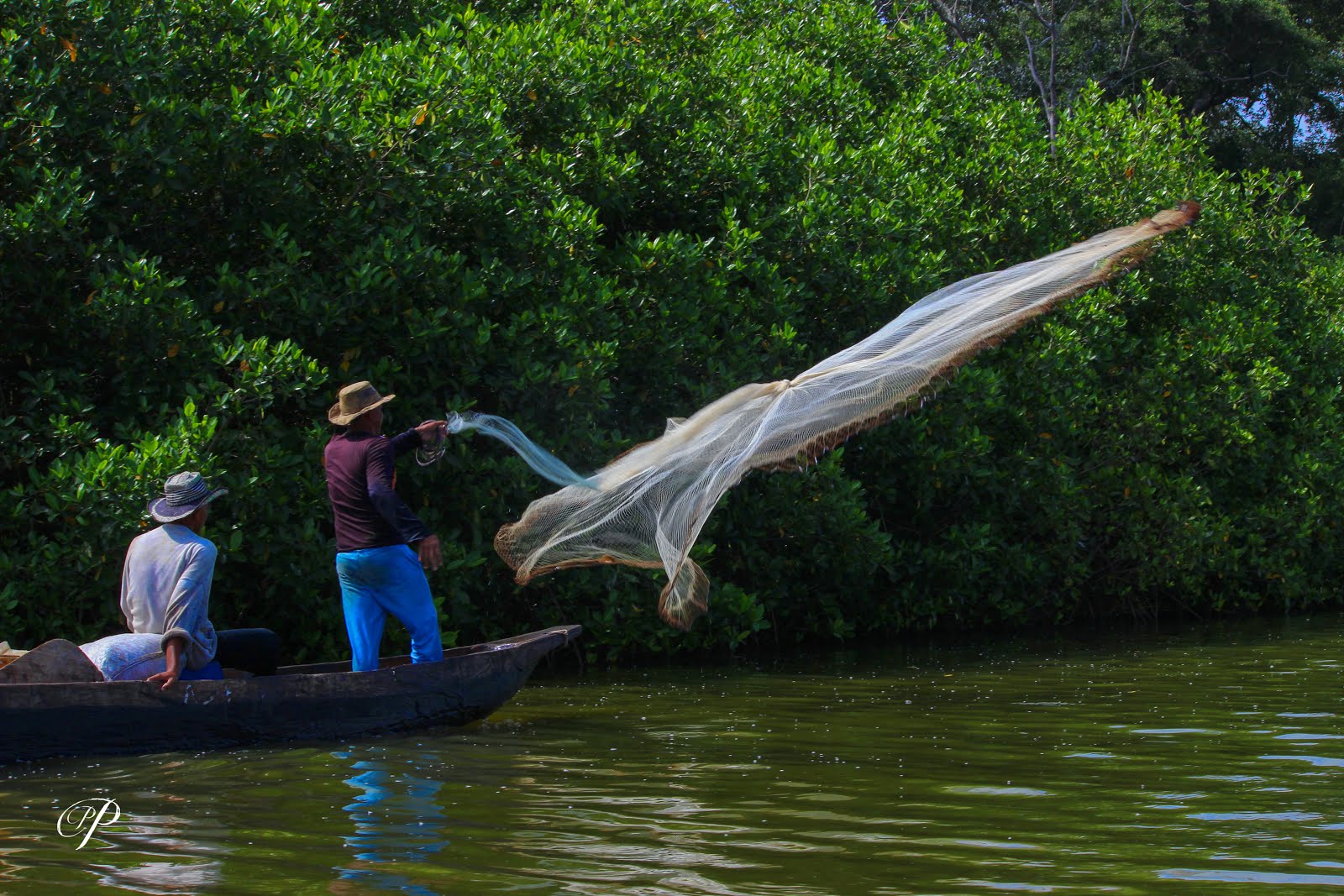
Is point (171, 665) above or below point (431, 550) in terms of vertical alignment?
below

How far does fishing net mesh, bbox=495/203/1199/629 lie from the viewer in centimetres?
757

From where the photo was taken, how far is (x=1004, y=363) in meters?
15.9

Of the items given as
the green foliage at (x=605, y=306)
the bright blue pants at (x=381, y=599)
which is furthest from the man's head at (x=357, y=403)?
the green foliage at (x=605, y=306)

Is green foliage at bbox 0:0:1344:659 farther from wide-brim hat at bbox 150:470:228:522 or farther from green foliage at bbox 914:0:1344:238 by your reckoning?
green foliage at bbox 914:0:1344:238

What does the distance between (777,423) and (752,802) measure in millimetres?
2168

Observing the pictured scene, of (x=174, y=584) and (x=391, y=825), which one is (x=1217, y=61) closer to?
(x=174, y=584)

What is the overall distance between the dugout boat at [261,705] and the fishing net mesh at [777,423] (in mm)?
878

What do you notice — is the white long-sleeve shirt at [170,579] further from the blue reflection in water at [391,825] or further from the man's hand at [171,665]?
the blue reflection in water at [391,825]

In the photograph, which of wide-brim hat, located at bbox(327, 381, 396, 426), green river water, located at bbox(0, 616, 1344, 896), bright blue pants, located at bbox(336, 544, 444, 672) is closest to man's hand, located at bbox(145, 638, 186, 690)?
green river water, located at bbox(0, 616, 1344, 896)

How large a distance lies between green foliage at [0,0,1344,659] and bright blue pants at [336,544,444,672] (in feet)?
5.68

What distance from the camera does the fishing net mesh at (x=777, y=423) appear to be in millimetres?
7570

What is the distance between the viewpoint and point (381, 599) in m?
8.80

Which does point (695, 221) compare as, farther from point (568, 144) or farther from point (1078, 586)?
point (1078, 586)

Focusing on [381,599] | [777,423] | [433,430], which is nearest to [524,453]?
[433,430]
